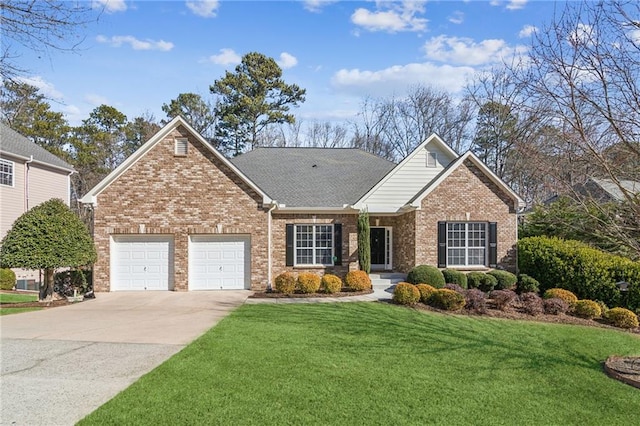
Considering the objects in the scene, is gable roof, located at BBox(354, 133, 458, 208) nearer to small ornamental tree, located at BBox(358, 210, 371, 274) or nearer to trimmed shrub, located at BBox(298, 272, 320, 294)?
→ small ornamental tree, located at BBox(358, 210, 371, 274)

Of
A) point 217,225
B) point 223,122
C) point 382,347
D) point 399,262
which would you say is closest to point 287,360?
point 382,347

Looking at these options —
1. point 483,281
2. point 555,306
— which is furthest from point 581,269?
point 483,281

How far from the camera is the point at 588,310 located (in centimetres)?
1112

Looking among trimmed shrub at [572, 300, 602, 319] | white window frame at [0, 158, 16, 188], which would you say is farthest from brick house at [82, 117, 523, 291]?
white window frame at [0, 158, 16, 188]

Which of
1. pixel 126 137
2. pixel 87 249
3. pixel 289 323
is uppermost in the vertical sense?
pixel 126 137

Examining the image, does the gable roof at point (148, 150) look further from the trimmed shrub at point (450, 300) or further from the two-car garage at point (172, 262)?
the trimmed shrub at point (450, 300)

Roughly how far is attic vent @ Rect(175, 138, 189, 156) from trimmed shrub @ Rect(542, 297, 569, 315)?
1291cm

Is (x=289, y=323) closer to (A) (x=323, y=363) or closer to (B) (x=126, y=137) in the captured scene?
(A) (x=323, y=363)

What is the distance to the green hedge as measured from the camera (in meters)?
11.9

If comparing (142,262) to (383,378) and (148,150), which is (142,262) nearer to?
(148,150)

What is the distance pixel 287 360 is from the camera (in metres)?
6.82

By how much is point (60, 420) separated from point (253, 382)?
91.7 inches

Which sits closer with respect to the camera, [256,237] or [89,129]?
[256,237]

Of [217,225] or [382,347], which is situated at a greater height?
[217,225]
